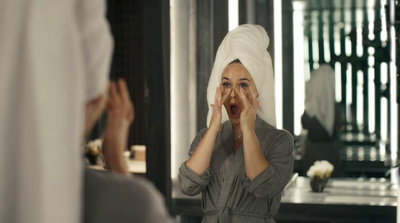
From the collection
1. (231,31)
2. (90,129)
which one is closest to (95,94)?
(90,129)

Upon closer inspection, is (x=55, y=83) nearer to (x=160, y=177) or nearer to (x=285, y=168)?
(x=160, y=177)

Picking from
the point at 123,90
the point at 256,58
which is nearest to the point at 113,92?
the point at 123,90

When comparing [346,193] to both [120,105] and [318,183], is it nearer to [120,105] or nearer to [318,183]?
[318,183]

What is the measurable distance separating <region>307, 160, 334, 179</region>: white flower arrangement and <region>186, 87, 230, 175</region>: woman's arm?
35cm

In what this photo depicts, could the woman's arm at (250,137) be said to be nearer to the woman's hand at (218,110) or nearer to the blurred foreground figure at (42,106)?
the woman's hand at (218,110)

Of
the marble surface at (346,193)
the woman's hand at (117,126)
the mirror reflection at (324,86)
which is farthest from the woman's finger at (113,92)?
the marble surface at (346,193)

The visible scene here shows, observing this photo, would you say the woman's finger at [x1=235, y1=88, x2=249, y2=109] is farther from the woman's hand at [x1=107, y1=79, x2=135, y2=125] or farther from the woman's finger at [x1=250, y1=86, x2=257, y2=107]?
the woman's hand at [x1=107, y1=79, x2=135, y2=125]

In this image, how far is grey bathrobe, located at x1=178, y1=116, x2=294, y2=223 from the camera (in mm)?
1683

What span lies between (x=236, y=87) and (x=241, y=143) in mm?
184

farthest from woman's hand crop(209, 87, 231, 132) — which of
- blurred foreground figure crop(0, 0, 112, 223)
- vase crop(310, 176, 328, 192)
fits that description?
blurred foreground figure crop(0, 0, 112, 223)

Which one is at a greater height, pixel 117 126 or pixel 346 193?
pixel 117 126

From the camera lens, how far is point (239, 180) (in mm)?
1725

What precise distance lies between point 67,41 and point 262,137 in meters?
0.69

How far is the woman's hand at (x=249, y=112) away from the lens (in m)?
1.69
